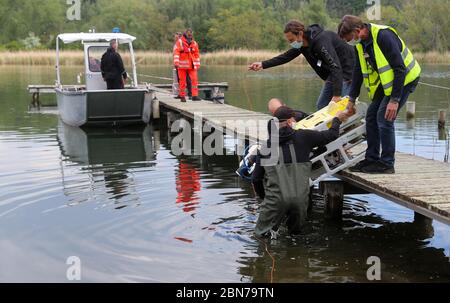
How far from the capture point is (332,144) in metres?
7.77

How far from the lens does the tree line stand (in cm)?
7206

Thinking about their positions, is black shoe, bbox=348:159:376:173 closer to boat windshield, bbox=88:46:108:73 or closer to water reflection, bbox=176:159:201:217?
water reflection, bbox=176:159:201:217

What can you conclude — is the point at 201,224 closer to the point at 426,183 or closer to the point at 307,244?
the point at 307,244

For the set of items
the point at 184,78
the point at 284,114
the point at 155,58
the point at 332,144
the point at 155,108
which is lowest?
the point at 155,108

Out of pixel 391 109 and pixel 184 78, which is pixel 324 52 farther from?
pixel 184 78

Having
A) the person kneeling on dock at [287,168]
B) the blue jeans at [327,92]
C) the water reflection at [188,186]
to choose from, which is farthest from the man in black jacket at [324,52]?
the water reflection at [188,186]

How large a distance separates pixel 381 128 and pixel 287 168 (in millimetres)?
1232

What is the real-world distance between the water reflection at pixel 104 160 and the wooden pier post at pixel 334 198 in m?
2.69

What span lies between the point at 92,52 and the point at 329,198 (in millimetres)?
11473

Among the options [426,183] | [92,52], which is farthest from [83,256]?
[92,52]

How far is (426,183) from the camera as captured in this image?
23.8ft

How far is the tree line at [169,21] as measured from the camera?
72.1 meters

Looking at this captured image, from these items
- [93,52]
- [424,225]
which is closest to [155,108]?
[93,52]

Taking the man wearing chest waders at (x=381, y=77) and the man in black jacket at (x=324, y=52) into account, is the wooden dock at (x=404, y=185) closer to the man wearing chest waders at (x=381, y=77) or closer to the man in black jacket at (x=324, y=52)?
the man wearing chest waders at (x=381, y=77)
